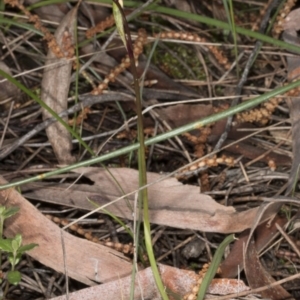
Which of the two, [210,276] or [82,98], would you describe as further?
[82,98]

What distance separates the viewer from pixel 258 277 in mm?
1378

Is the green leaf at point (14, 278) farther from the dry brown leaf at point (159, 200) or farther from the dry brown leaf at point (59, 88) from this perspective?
the dry brown leaf at point (59, 88)

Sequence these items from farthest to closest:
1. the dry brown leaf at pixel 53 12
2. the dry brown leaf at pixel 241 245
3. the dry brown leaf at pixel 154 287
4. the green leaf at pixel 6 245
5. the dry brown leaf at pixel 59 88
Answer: the dry brown leaf at pixel 53 12
the dry brown leaf at pixel 59 88
the dry brown leaf at pixel 241 245
the dry brown leaf at pixel 154 287
the green leaf at pixel 6 245

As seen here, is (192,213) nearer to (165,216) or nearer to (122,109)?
(165,216)

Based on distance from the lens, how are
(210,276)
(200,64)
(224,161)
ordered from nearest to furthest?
(210,276) < (224,161) < (200,64)

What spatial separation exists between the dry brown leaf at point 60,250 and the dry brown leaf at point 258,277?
275mm

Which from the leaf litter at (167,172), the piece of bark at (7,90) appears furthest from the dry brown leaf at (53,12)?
the piece of bark at (7,90)

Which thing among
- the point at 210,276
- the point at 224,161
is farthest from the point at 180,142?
the point at 210,276

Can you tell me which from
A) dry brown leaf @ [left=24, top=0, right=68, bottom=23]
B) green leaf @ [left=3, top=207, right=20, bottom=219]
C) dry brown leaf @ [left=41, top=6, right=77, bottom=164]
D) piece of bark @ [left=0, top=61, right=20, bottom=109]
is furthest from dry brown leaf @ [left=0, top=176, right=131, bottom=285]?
dry brown leaf @ [left=24, top=0, right=68, bottom=23]

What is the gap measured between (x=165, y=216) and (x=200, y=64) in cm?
59

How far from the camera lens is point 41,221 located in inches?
55.7

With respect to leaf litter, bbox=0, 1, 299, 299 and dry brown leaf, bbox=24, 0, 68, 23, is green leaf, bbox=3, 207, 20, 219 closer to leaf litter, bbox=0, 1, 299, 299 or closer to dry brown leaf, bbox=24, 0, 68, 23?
leaf litter, bbox=0, 1, 299, 299

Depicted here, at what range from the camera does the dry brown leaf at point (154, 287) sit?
51.8 inches

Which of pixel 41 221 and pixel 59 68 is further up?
pixel 59 68
